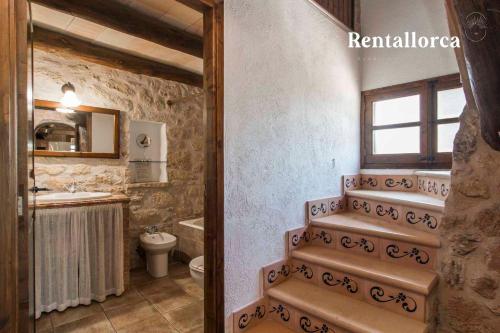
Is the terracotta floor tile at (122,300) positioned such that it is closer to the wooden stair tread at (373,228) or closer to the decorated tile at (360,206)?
the wooden stair tread at (373,228)

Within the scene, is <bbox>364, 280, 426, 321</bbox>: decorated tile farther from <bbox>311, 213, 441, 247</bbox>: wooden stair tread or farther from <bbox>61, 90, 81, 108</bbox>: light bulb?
<bbox>61, 90, 81, 108</bbox>: light bulb

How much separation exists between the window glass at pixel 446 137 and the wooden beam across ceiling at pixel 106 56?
2956mm

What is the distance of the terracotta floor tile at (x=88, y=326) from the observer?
199cm

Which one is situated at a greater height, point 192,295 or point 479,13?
point 479,13

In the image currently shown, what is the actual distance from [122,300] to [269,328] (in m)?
1.61

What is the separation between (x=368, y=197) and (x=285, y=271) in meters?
1.00

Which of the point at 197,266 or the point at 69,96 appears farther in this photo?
the point at 69,96

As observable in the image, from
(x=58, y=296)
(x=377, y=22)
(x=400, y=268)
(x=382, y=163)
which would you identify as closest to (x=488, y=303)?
(x=400, y=268)

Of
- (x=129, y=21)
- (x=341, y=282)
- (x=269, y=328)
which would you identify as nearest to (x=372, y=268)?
(x=341, y=282)

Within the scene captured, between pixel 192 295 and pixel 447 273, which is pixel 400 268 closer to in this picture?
pixel 447 273

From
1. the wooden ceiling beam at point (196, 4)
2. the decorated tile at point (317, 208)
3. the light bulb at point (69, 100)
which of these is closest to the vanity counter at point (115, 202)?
the light bulb at point (69, 100)

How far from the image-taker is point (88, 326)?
6.68 ft

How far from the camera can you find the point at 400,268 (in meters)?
1.57

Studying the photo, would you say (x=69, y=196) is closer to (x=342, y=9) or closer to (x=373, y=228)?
(x=373, y=228)
